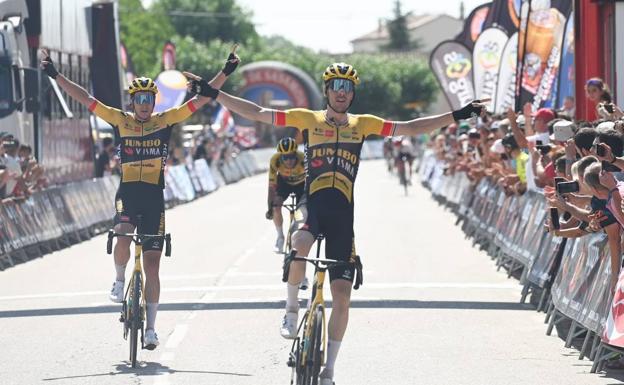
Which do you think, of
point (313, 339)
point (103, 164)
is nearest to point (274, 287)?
point (313, 339)

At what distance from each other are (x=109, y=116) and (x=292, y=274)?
8.49 ft

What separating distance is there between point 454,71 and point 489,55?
2236 mm

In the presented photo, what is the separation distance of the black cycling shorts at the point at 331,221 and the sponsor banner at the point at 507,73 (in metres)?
18.7

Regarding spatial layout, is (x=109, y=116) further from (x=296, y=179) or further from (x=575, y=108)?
(x=575, y=108)

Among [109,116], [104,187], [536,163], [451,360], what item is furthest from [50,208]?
[451,360]

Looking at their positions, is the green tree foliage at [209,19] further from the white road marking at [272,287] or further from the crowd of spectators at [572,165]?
the white road marking at [272,287]

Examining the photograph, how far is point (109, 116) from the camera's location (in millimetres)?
11805

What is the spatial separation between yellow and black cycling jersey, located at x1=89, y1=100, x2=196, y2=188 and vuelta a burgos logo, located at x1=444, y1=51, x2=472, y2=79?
20.9 m

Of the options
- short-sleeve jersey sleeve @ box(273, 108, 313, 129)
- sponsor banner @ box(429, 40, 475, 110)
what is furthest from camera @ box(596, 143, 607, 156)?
sponsor banner @ box(429, 40, 475, 110)

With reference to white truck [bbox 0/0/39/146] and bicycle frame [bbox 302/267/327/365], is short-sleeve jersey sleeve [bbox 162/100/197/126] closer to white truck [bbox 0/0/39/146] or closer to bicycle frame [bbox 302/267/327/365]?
bicycle frame [bbox 302/267/327/365]

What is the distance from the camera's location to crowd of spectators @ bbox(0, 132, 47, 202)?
68.8 ft

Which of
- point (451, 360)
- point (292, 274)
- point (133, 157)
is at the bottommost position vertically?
point (451, 360)

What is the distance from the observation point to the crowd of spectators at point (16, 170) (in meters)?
21.0

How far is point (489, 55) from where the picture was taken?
99.1ft
